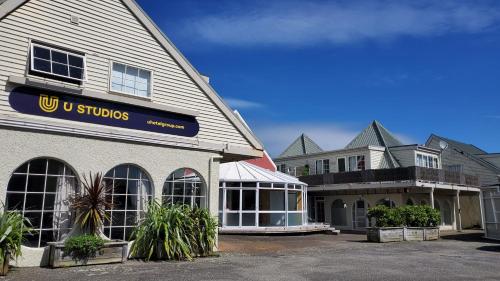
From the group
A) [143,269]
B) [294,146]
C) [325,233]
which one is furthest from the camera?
[294,146]

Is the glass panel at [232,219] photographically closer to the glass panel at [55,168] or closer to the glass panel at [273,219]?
the glass panel at [273,219]

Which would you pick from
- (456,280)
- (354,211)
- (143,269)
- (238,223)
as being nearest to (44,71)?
(143,269)

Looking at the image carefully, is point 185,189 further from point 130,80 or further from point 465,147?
point 465,147

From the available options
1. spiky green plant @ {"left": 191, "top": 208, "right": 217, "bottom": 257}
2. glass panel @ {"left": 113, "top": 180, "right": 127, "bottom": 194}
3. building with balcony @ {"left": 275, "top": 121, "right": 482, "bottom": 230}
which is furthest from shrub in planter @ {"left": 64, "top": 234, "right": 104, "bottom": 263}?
building with balcony @ {"left": 275, "top": 121, "right": 482, "bottom": 230}

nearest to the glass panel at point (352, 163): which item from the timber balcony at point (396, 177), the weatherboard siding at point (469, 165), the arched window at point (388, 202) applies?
the timber balcony at point (396, 177)

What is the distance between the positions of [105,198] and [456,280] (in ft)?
30.1

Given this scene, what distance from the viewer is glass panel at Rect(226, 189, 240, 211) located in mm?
23608

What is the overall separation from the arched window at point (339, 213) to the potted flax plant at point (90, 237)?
23.5 m

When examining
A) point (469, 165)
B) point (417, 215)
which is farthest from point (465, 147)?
point (417, 215)

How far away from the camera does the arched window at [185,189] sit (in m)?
14.2

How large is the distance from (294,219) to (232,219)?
148 inches

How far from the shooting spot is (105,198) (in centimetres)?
1201

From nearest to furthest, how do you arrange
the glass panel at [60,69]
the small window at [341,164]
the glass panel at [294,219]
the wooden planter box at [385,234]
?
the glass panel at [60,69] → the wooden planter box at [385,234] → the glass panel at [294,219] → the small window at [341,164]

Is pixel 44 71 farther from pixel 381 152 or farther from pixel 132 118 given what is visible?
pixel 381 152
